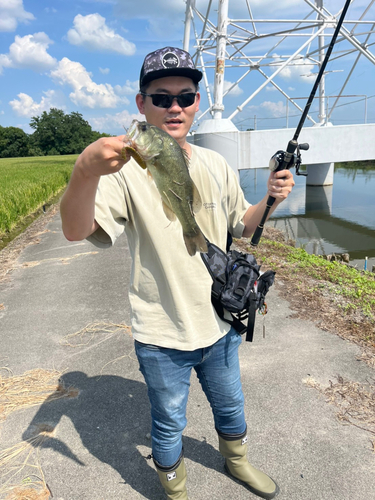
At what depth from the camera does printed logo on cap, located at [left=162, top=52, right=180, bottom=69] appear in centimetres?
168

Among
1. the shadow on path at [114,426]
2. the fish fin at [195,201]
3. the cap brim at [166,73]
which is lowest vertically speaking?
the shadow on path at [114,426]

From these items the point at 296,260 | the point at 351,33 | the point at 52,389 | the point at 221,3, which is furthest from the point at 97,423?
the point at 351,33

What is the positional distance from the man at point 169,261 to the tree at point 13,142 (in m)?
99.3

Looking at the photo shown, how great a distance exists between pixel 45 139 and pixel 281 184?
328 ft

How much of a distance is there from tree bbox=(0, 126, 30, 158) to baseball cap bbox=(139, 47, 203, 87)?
99.2 metres

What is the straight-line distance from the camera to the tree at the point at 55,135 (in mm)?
90000

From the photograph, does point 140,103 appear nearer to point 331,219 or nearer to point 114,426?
point 114,426

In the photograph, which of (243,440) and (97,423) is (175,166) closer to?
(243,440)

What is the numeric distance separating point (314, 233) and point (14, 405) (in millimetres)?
11612

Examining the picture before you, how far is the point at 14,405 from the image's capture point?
3.12 metres

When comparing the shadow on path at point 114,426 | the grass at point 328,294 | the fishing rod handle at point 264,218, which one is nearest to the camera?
the fishing rod handle at point 264,218

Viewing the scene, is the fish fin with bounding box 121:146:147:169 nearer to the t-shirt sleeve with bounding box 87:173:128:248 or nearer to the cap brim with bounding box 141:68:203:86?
the t-shirt sleeve with bounding box 87:173:128:248

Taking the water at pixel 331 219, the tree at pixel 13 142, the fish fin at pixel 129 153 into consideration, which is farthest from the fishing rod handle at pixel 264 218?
the tree at pixel 13 142

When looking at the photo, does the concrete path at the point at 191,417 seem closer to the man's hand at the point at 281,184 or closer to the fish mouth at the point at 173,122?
the man's hand at the point at 281,184
